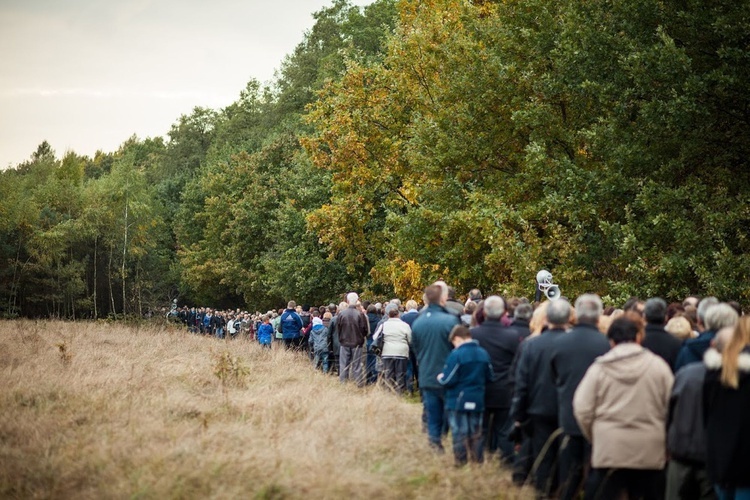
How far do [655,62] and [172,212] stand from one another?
68747 millimetres

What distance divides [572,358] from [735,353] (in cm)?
212

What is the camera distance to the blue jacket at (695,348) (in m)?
8.75

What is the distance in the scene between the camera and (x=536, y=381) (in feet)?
29.3

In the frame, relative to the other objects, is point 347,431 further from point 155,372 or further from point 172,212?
point 172,212

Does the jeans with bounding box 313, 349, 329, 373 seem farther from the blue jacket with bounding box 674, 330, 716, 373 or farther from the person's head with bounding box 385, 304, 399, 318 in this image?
the blue jacket with bounding box 674, 330, 716, 373

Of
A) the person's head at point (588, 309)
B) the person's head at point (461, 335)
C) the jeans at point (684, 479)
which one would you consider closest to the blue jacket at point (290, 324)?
the person's head at point (461, 335)

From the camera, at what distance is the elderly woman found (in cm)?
1714

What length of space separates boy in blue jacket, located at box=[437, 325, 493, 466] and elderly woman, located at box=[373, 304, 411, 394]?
259 inches

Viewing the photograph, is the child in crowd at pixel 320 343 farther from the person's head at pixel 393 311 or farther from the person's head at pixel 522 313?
the person's head at pixel 522 313

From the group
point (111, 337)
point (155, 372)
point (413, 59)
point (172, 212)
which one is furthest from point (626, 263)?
point (172, 212)

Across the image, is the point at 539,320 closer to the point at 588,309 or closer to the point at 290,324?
the point at 588,309

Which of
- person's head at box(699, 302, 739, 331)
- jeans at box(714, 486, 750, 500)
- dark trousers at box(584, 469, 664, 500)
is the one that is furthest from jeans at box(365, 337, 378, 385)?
jeans at box(714, 486, 750, 500)

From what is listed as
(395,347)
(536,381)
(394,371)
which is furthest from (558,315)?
(394,371)

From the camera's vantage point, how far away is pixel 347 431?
1162 centimetres
